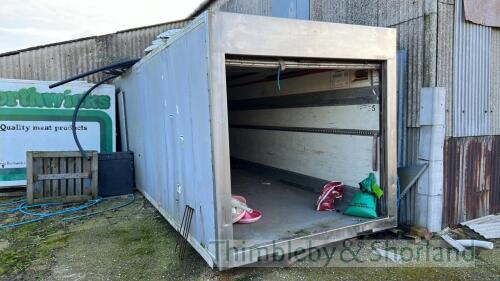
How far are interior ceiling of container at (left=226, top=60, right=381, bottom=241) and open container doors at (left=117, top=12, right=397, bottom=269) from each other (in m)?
0.15

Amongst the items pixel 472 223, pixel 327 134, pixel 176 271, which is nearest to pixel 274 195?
pixel 327 134

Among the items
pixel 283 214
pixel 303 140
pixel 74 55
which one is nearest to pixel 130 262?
pixel 283 214

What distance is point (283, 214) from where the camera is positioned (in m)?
3.94

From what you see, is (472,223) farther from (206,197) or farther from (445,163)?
(206,197)

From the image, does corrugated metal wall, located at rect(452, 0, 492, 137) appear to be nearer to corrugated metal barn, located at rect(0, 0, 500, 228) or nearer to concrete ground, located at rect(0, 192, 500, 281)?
corrugated metal barn, located at rect(0, 0, 500, 228)

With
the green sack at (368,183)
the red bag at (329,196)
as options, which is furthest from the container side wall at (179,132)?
the green sack at (368,183)

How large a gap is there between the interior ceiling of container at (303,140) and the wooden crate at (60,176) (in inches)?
92.0

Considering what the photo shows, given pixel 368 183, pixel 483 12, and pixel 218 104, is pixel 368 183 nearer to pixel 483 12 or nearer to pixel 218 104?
pixel 218 104

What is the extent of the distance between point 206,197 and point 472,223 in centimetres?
312

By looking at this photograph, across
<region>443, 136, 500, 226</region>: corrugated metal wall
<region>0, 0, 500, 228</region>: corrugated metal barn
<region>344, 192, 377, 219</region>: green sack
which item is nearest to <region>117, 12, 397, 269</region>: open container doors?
<region>344, 192, 377, 219</region>: green sack

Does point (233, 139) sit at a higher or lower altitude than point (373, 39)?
lower

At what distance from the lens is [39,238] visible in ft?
13.6

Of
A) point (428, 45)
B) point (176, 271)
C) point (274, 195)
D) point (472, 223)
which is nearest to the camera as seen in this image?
point (176, 271)

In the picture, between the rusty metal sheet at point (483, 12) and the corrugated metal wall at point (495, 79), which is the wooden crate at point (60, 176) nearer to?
the rusty metal sheet at point (483, 12)
